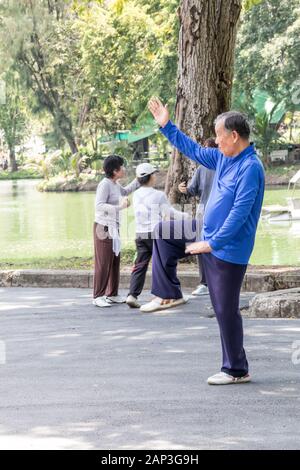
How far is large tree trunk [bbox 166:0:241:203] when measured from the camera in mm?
14609

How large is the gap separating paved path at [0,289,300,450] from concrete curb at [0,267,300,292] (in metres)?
1.68

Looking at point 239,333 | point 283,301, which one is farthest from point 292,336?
point 239,333

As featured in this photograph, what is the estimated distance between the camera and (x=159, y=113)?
8.06 meters

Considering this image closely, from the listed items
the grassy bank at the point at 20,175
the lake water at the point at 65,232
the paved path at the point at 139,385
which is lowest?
the grassy bank at the point at 20,175

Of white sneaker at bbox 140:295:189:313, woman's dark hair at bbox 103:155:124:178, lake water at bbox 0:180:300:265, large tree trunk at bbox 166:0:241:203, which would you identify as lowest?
lake water at bbox 0:180:300:265

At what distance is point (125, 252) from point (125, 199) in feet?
14.8

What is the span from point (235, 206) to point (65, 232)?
22.6 metres

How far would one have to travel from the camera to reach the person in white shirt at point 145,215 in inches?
455

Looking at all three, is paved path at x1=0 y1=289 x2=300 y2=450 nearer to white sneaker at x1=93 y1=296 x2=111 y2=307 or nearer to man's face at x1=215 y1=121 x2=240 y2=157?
white sneaker at x1=93 y1=296 x2=111 y2=307

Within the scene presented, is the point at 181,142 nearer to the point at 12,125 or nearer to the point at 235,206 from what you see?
the point at 235,206

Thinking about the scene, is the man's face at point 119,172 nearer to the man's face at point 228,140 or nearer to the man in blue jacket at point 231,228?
the man in blue jacket at point 231,228

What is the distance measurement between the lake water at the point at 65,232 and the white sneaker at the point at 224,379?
11.1 meters

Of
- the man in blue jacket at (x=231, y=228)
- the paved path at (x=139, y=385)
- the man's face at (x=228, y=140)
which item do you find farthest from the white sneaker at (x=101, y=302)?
the man's face at (x=228, y=140)

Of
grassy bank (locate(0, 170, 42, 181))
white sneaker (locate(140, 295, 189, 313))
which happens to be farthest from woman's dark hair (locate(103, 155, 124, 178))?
grassy bank (locate(0, 170, 42, 181))
